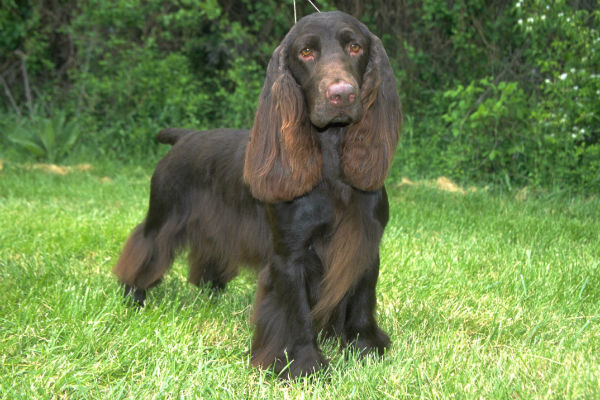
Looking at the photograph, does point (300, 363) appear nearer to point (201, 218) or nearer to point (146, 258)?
point (201, 218)

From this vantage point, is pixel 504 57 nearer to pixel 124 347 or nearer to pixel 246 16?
pixel 246 16

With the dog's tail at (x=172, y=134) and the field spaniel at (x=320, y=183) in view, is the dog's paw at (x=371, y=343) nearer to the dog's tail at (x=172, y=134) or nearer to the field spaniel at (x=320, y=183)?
the field spaniel at (x=320, y=183)

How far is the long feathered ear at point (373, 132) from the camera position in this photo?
2.23 m

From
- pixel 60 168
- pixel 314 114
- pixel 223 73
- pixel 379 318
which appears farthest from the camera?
pixel 223 73

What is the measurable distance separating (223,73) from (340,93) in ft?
22.6

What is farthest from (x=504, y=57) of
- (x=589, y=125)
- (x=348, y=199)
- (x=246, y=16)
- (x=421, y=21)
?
(x=348, y=199)

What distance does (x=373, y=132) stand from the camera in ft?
7.47

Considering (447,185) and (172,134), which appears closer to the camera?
(172,134)

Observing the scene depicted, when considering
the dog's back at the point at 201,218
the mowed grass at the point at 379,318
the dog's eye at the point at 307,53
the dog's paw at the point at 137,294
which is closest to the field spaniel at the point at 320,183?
the dog's eye at the point at 307,53

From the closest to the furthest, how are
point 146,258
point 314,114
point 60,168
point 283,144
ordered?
point 314,114
point 283,144
point 146,258
point 60,168

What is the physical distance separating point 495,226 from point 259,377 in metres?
2.66

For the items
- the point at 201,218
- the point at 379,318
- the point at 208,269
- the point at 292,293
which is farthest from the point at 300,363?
the point at 208,269

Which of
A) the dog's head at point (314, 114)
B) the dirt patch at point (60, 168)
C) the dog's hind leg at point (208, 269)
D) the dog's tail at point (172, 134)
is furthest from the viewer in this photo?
the dirt patch at point (60, 168)

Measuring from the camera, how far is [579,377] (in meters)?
2.00
